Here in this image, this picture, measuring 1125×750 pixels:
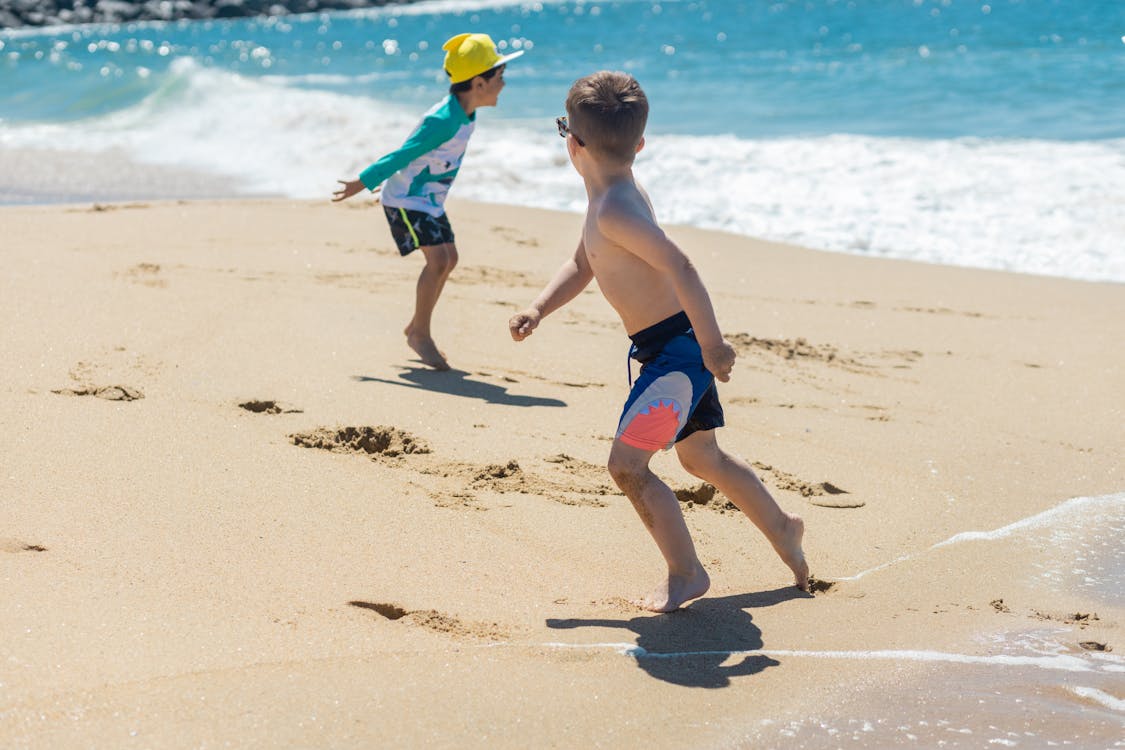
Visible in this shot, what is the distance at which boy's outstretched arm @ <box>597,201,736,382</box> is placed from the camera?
270 centimetres

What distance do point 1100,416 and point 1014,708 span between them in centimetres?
236

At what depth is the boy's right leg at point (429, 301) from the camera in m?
4.88

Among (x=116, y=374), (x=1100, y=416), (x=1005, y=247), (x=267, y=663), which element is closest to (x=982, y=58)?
(x=1005, y=247)

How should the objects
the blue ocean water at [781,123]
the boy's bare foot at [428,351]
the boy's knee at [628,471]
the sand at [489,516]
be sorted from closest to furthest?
the sand at [489,516] → the boy's knee at [628,471] → the boy's bare foot at [428,351] → the blue ocean water at [781,123]

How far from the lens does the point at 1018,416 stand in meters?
4.50

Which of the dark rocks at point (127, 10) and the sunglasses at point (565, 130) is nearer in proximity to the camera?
the sunglasses at point (565, 130)

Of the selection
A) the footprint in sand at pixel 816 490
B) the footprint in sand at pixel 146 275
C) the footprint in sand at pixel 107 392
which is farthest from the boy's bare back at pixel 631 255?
the footprint in sand at pixel 146 275

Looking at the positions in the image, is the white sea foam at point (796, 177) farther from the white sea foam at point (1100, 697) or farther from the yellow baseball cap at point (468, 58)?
the white sea foam at point (1100, 697)

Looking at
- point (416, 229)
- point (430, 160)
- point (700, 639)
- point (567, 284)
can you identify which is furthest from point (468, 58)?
point (700, 639)

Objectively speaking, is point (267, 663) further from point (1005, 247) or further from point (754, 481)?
point (1005, 247)

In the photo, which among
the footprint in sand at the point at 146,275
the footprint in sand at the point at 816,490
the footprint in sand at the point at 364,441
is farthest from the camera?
the footprint in sand at the point at 146,275

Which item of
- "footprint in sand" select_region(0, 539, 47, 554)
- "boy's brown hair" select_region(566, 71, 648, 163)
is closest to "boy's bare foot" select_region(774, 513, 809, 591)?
"boy's brown hair" select_region(566, 71, 648, 163)

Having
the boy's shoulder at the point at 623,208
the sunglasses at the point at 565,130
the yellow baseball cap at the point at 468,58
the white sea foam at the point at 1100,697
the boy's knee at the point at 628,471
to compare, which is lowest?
the white sea foam at the point at 1100,697

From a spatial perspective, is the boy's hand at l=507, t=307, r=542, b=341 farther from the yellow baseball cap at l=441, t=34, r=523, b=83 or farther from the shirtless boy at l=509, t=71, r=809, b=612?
the yellow baseball cap at l=441, t=34, r=523, b=83
